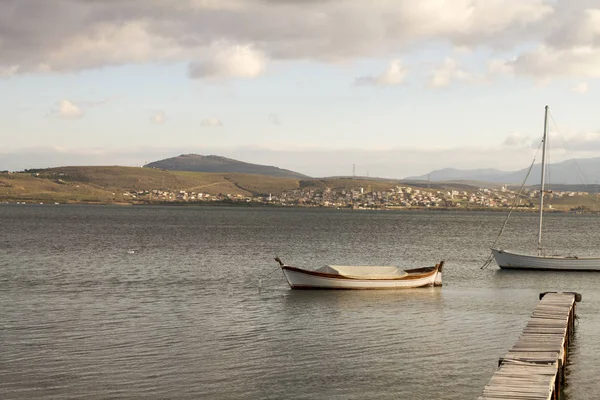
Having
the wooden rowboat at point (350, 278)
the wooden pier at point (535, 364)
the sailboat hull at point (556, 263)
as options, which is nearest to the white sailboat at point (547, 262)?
the sailboat hull at point (556, 263)

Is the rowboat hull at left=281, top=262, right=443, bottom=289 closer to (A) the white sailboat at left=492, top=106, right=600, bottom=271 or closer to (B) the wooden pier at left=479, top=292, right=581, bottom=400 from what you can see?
(B) the wooden pier at left=479, top=292, right=581, bottom=400

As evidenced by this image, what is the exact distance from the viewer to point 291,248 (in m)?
92.6

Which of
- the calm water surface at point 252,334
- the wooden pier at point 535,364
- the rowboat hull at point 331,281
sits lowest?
the calm water surface at point 252,334

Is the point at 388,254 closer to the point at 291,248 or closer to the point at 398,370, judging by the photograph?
the point at 291,248

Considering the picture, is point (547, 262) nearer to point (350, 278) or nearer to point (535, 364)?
point (350, 278)

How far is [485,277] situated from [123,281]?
89.2 ft

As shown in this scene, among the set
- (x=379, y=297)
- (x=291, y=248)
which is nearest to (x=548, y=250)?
(x=291, y=248)

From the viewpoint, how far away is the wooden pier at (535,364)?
60.7 feet

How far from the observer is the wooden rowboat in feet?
154

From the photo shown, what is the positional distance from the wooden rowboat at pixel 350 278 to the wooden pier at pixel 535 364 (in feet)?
53.6

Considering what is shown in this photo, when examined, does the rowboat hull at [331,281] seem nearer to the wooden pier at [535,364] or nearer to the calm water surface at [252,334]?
the calm water surface at [252,334]

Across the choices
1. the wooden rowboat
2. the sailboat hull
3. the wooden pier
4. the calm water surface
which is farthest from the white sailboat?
the wooden pier

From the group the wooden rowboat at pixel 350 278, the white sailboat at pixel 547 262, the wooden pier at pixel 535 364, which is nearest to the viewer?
the wooden pier at pixel 535 364

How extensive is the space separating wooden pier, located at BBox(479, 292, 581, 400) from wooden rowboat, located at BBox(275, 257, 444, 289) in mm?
16331
